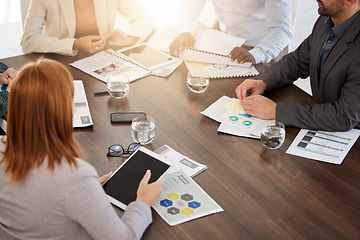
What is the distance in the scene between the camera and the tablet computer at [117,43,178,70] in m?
2.27

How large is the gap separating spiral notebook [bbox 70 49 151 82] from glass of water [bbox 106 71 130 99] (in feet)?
0.46

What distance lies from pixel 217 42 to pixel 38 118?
1.58 meters

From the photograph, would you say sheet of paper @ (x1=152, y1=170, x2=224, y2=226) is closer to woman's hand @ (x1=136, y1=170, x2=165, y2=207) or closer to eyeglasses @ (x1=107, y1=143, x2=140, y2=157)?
woman's hand @ (x1=136, y1=170, x2=165, y2=207)

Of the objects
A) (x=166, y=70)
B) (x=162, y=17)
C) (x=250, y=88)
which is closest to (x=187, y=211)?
(x=250, y=88)

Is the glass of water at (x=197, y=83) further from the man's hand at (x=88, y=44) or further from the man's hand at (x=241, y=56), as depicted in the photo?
the man's hand at (x=88, y=44)

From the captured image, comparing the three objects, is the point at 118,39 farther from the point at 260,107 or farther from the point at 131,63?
the point at 260,107

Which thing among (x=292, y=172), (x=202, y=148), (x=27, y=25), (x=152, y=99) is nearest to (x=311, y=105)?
(x=292, y=172)

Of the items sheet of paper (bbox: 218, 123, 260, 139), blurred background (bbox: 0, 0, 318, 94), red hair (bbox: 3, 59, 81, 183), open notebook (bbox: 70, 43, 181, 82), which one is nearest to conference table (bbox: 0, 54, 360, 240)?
sheet of paper (bbox: 218, 123, 260, 139)

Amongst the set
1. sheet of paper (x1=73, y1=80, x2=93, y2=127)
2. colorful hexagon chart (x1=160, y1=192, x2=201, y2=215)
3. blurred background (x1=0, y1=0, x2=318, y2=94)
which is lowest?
blurred background (x1=0, y1=0, x2=318, y2=94)

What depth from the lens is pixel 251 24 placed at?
2.77 m

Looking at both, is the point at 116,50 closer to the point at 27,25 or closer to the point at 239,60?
the point at 27,25

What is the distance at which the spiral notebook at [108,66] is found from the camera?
7.06ft

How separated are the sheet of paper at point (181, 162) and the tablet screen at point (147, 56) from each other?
751 mm

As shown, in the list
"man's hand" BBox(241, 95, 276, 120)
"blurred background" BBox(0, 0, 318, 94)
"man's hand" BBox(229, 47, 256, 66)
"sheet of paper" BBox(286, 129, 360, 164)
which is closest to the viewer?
"sheet of paper" BBox(286, 129, 360, 164)
